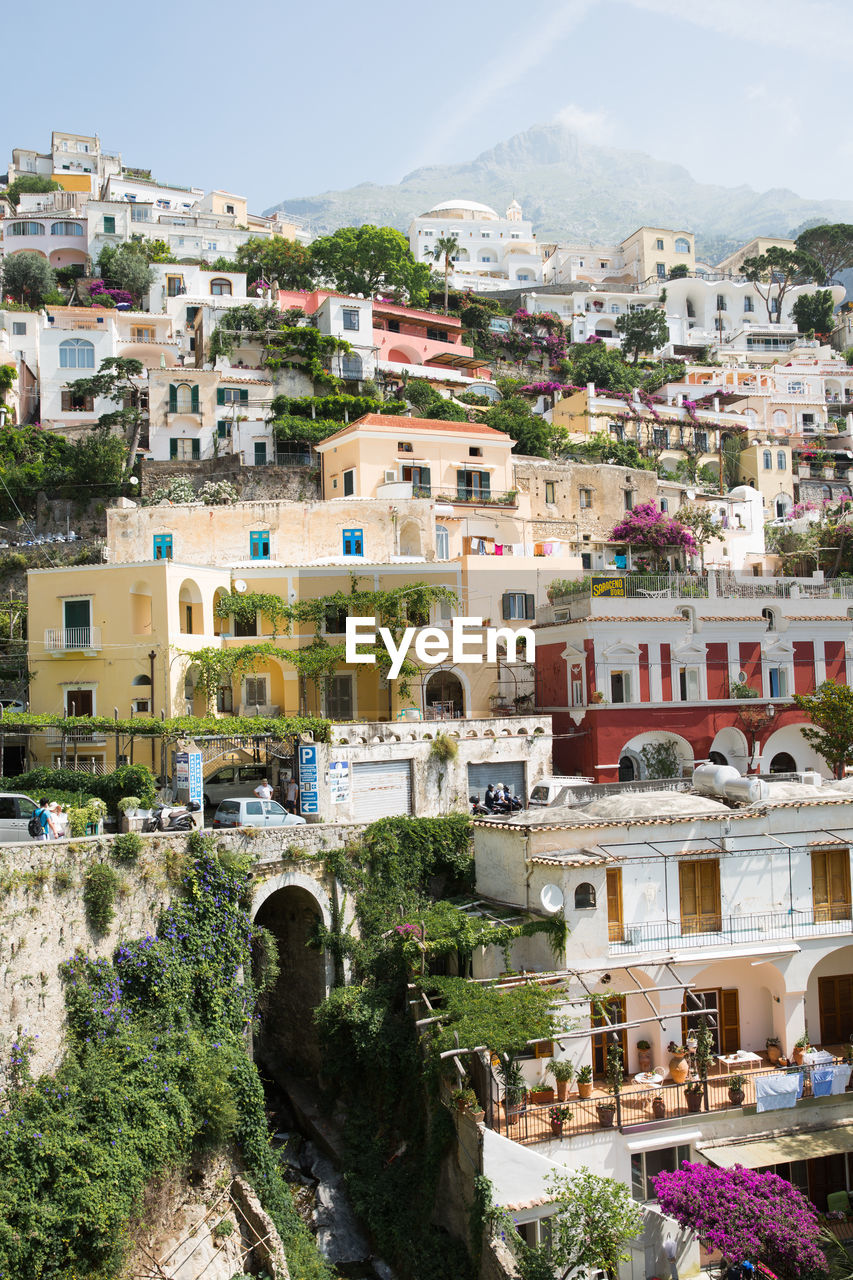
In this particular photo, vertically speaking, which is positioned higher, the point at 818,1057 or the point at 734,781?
the point at 734,781

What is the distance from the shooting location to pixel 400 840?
2522 centimetres

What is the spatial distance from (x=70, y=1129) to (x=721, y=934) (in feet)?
44.0

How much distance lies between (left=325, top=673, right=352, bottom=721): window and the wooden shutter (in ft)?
54.3

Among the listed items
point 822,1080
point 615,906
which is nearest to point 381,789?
point 615,906

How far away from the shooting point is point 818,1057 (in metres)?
21.8

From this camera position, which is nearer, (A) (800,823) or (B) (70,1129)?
(B) (70,1129)

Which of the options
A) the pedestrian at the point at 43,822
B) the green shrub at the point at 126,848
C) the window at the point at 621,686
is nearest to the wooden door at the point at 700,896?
the window at the point at 621,686

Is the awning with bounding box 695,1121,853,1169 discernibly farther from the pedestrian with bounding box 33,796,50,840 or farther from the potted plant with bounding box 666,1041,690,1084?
the pedestrian with bounding box 33,796,50,840

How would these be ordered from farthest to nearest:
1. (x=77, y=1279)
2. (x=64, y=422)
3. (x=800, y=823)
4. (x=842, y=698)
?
(x=64, y=422), (x=842, y=698), (x=800, y=823), (x=77, y=1279)

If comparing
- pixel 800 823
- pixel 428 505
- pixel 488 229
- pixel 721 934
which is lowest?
pixel 721 934

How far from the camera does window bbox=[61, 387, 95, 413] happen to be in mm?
56062

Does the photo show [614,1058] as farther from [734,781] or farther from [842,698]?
[842,698]

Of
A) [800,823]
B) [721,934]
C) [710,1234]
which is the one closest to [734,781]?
[800,823]

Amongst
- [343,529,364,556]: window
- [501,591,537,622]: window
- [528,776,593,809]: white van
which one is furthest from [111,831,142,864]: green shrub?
[343,529,364,556]: window
